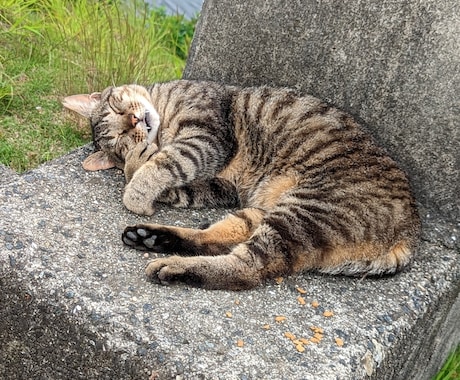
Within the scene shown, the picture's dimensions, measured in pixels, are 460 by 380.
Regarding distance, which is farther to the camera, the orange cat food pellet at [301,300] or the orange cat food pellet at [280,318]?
the orange cat food pellet at [301,300]

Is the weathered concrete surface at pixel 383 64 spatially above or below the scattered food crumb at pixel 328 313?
above

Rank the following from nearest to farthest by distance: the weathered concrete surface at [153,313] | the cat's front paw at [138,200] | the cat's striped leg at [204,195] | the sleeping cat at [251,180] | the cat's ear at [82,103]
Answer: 1. the weathered concrete surface at [153,313]
2. the sleeping cat at [251,180]
3. the cat's front paw at [138,200]
4. the cat's striped leg at [204,195]
5. the cat's ear at [82,103]

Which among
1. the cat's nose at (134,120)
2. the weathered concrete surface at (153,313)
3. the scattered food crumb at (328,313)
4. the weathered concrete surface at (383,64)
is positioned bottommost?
the weathered concrete surface at (153,313)

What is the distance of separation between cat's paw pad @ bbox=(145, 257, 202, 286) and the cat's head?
83 cm

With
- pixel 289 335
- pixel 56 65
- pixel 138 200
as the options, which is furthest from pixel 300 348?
pixel 56 65

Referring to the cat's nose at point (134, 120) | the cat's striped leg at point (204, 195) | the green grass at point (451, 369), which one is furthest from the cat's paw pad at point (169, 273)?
the green grass at point (451, 369)

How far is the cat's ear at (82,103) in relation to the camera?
10.3 feet

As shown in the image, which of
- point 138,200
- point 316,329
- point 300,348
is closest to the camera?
point 300,348

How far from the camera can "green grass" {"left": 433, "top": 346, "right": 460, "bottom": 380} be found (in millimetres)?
2938

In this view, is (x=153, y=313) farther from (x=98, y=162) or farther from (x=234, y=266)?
(x=98, y=162)

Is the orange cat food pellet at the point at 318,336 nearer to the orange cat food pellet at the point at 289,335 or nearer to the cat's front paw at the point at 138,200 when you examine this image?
the orange cat food pellet at the point at 289,335

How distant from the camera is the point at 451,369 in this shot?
9.77 feet

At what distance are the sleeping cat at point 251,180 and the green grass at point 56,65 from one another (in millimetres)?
436

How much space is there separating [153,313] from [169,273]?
0.21 metres
